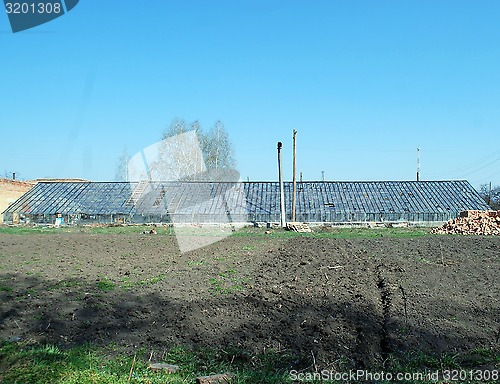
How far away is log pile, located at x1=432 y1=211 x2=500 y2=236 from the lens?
22.1 m

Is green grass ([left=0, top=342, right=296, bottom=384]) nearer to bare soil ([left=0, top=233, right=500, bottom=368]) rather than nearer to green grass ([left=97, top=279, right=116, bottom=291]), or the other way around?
bare soil ([left=0, top=233, right=500, bottom=368])

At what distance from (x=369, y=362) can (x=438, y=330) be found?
141 centimetres

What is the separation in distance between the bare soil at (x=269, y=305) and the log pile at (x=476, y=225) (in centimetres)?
1159

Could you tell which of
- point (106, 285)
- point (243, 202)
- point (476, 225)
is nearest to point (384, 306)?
point (106, 285)

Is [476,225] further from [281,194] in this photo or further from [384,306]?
[384,306]

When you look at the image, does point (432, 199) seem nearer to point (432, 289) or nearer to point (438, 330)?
point (432, 289)

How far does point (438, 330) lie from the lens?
6.13 metres

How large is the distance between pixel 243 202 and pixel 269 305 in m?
25.1

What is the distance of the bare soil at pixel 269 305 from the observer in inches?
223

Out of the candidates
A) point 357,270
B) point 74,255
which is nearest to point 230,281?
point 357,270

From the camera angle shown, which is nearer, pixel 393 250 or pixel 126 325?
pixel 126 325

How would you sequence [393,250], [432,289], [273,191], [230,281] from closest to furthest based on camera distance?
1. [432,289]
2. [230,281]
3. [393,250]
4. [273,191]

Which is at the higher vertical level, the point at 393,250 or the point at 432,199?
the point at 432,199

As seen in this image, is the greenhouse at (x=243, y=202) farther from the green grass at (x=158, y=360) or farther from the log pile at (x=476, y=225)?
the green grass at (x=158, y=360)
